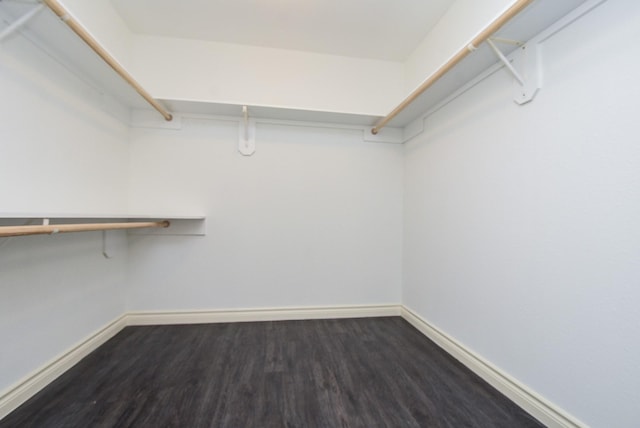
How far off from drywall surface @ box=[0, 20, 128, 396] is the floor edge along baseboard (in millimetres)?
63

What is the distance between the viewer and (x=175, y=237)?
6.97 feet

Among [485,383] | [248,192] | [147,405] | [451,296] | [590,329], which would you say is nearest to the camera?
[590,329]

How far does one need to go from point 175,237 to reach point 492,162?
2.46m

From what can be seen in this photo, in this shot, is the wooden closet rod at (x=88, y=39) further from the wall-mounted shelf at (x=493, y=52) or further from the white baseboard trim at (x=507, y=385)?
the white baseboard trim at (x=507, y=385)

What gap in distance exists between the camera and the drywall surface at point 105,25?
1.50m

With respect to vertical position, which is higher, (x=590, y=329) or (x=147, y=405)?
(x=590, y=329)

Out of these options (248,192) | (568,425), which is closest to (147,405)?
(248,192)

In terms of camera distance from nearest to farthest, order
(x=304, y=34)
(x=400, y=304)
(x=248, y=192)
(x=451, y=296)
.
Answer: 1. (x=451, y=296)
2. (x=304, y=34)
3. (x=248, y=192)
4. (x=400, y=304)

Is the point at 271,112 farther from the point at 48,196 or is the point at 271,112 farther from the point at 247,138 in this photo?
the point at 48,196

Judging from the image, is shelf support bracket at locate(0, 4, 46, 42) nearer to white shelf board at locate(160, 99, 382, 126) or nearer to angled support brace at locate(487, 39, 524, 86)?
white shelf board at locate(160, 99, 382, 126)

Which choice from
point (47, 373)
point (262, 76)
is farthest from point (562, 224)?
point (47, 373)

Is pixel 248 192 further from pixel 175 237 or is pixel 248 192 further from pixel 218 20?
pixel 218 20

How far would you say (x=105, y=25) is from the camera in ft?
5.66

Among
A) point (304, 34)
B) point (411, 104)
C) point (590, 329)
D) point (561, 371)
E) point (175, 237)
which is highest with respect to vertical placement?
point (304, 34)
